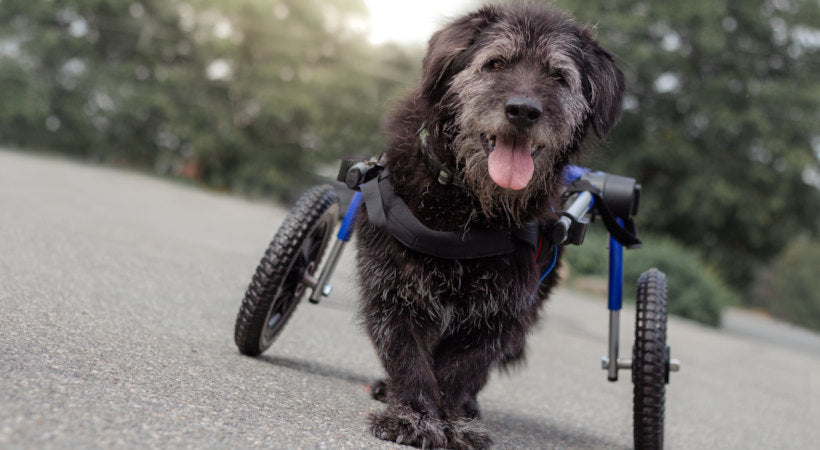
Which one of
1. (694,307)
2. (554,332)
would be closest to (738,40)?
(694,307)

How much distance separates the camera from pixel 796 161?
27.2m

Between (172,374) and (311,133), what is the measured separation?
3333 centimetres

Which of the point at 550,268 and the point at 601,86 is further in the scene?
the point at 550,268

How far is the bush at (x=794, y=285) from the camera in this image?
2800 centimetres

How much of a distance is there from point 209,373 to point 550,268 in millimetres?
1659

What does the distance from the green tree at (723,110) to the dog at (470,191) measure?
25688mm

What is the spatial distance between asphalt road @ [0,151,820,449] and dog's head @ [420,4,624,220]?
1.06m

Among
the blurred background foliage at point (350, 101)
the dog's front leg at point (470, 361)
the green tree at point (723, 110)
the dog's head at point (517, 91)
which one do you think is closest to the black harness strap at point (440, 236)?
the dog's head at point (517, 91)

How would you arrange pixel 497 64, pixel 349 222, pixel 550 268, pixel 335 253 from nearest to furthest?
pixel 497 64, pixel 550 268, pixel 349 222, pixel 335 253

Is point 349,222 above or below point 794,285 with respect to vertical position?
below

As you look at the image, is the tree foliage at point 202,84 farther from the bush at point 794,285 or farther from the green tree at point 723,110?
the bush at point 794,285

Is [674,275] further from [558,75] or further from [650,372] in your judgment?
[558,75]

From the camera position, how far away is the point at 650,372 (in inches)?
141

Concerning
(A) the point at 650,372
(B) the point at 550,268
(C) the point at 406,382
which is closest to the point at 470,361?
(C) the point at 406,382
